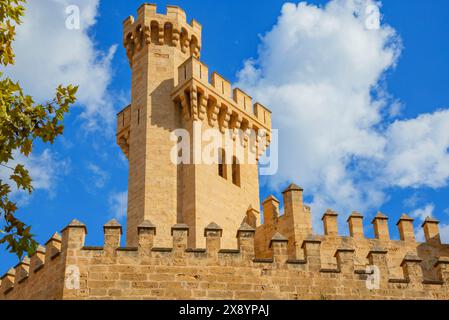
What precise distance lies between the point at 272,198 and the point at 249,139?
4.07 meters

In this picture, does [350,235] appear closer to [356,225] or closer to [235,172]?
[356,225]

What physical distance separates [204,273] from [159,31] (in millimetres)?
12219

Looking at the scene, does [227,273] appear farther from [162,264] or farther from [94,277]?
[94,277]

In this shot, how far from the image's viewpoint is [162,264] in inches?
689

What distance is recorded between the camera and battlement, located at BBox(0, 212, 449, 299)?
56.3 feet

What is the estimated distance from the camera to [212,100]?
1021 inches

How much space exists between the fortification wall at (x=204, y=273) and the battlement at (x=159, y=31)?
10919 millimetres

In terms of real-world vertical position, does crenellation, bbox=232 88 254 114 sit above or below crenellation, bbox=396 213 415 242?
above

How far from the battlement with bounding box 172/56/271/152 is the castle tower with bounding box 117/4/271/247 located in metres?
0.04

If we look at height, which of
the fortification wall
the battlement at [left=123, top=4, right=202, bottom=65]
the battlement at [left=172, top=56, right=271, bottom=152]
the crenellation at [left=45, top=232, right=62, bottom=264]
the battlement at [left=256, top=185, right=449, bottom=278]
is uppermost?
the battlement at [left=123, top=4, right=202, bottom=65]

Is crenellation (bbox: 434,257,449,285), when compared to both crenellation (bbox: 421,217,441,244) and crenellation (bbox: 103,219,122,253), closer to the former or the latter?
crenellation (bbox: 421,217,441,244)

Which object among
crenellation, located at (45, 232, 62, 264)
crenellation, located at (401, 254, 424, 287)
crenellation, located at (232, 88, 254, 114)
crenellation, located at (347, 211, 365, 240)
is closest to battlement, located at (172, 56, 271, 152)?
crenellation, located at (232, 88, 254, 114)

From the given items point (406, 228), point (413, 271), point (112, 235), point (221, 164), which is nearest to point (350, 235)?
point (406, 228)
